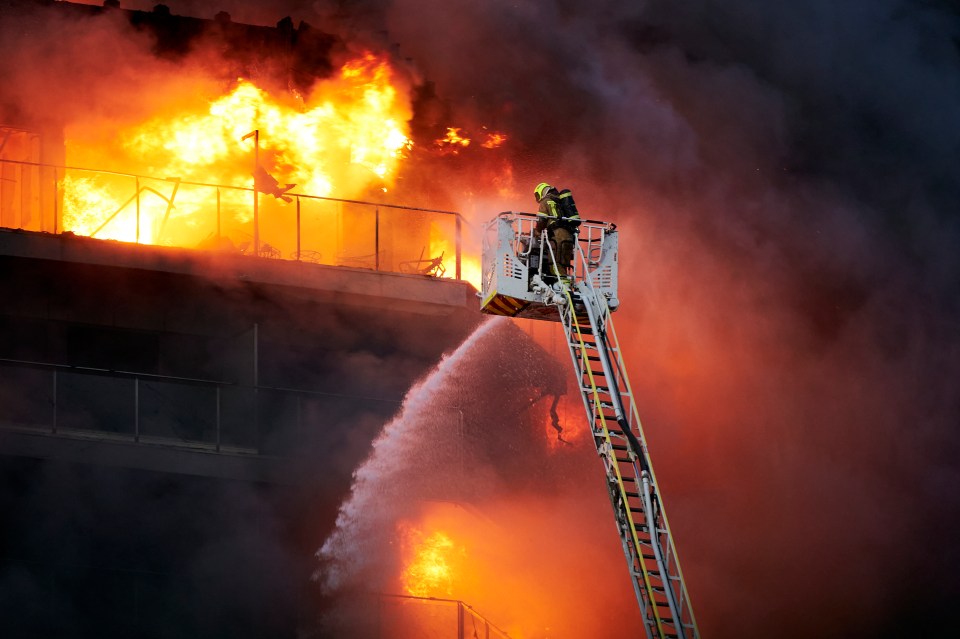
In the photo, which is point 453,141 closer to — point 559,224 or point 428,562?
point 428,562

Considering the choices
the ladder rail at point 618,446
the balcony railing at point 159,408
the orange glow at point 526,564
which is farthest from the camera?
the orange glow at point 526,564

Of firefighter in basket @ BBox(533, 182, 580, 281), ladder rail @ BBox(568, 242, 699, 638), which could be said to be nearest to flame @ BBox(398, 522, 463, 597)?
ladder rail @ BBox(568, 242, 699, 638)

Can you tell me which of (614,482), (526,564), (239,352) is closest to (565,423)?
(526,564)

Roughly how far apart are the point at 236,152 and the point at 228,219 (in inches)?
47.2

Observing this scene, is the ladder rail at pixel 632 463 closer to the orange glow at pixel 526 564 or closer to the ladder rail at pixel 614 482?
the ladder rail at pixel 614 482

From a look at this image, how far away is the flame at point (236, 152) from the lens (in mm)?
22328

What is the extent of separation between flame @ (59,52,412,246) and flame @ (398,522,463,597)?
5053 mm

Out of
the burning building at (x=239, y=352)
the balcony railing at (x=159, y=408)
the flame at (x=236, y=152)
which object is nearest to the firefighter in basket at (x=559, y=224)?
the burning building at (x=239, y=352)

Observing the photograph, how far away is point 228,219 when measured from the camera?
23.0 m

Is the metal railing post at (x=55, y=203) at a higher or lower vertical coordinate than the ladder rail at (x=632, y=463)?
higher

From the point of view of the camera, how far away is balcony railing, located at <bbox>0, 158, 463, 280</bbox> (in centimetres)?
2180

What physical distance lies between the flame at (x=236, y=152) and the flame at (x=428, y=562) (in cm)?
505

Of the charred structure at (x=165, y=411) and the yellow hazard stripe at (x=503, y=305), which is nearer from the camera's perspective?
the yellow hazard stripe at (x=503, y=305)

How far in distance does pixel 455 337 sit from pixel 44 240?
19.2 ft
